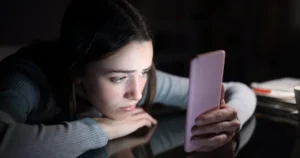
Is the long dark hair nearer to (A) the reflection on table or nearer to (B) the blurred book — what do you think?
(A) the reflection on table

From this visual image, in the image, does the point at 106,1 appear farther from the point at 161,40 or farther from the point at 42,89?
the point at 161,40

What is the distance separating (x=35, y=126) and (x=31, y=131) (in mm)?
20

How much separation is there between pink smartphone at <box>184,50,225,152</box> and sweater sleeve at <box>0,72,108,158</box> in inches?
6.7

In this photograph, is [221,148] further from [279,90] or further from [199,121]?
[279,90]

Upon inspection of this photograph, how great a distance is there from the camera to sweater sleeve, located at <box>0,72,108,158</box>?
0.59 metres

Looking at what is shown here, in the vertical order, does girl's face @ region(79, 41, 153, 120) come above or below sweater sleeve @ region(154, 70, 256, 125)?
above

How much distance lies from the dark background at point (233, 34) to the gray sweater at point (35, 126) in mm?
291

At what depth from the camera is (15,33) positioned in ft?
2.50

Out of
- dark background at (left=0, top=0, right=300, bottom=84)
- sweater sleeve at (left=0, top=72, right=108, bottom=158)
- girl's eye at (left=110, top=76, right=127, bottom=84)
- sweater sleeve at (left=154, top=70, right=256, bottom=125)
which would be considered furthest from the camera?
dark background at (left=0, top=0, right=300, bottom=84)

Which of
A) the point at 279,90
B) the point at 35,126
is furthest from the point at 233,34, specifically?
the point at 35,126

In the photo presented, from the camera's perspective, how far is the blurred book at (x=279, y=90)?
3.19ft

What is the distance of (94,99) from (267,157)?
0.35 m

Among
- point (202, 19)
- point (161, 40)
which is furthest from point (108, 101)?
point (202, 19)

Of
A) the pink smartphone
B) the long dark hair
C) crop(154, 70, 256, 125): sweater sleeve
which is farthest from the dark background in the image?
the pink smartphone
